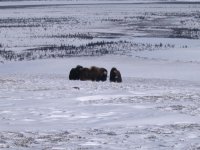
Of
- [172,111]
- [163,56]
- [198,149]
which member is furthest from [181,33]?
[198,149]

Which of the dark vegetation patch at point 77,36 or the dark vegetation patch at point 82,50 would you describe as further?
the dark vegetation patch at point 77,36

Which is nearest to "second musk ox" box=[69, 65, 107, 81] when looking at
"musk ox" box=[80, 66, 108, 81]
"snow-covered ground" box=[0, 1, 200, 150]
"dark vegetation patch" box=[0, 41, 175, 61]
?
"musk ox" box=[80, 66, 108, 81]

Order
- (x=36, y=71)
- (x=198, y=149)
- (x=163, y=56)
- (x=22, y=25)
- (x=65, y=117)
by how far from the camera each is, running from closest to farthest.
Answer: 1. (x=198, y=149)
2. (x=65, y=117)
3. (x=36, y=71)
4. (x=163, y=56)
5. (x=22, y=25)

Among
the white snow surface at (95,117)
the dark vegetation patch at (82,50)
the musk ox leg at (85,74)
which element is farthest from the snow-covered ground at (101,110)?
the dark vegetation patch at (82,50)

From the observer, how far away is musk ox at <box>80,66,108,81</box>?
21773 millimetres

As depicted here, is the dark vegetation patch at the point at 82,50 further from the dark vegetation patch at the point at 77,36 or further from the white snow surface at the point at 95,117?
the white snow surface at the point at 95,117

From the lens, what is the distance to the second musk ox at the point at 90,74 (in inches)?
857

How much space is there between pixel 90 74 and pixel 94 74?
6.8 inches

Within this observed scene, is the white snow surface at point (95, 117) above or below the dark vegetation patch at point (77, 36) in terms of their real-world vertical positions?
below

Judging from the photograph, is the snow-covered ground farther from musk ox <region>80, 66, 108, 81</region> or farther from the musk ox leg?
the musk ox leg

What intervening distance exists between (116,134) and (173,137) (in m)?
0.85

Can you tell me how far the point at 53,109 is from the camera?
1070 centimetres

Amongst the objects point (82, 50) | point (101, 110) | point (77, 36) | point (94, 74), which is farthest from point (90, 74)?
point (77, 36)

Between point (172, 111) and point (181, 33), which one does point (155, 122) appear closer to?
point (172, 111)
